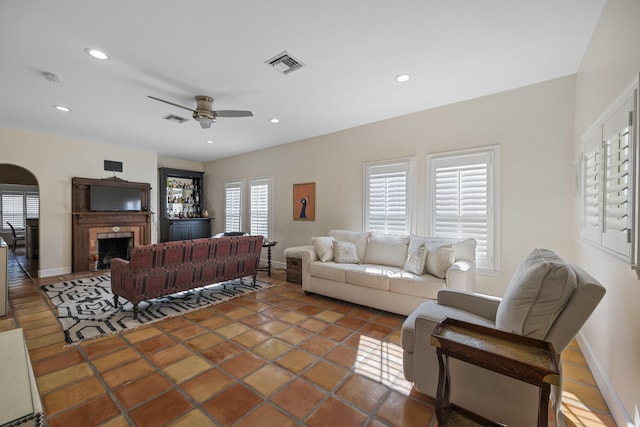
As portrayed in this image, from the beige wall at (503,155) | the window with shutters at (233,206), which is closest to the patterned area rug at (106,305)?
the beige wall at (503,155)

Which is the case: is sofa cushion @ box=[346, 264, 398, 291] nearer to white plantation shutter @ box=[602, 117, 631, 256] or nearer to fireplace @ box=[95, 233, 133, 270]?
white plantation shutter @ box=[602, 117, 631, 256]

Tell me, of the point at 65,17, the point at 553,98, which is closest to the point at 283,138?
the point at 65,17

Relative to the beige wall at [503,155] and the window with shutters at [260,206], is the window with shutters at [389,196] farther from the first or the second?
the window with shutters at [260,206]

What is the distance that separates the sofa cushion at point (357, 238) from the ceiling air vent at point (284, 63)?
253 cm

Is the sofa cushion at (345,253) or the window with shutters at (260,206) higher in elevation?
the window with shutters at (260,206)

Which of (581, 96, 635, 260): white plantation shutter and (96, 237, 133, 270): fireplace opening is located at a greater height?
(581, 96, 635, 260): white plantation shutter

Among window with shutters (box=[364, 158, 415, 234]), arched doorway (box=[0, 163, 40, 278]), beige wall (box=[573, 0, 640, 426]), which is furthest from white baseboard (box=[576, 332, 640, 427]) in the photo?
arched doorway (box=[0, 163, 40, 278])

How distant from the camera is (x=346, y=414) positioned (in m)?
1.72

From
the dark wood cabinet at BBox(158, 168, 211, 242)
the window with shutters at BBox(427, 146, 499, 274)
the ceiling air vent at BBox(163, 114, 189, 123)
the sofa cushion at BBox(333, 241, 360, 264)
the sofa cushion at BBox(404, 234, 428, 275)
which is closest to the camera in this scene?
the sofa cushion at BBox(404, 234, 428, 275)

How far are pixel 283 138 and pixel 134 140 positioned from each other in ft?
10.1

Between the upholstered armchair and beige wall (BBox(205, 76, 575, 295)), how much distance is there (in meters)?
1.73

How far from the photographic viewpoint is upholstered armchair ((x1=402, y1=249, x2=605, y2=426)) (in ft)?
4.52

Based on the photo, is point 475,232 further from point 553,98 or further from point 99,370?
point 99,370

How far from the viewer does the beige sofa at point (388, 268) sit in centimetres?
306
